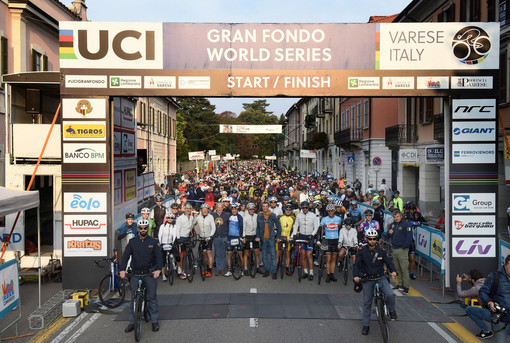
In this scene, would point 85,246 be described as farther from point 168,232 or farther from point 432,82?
point 432,82

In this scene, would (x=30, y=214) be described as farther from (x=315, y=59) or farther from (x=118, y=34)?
(x=315, y=59)

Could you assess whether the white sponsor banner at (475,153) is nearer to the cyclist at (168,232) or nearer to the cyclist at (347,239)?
the cyclist at (347,239)

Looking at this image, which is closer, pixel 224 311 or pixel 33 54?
pixel 224 311

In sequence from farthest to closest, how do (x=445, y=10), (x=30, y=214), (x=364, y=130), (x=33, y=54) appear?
1. (x=364, y=130)
2. (x=445, y=10)
3. (x=33, y=54)
4. (x=30, y=214)

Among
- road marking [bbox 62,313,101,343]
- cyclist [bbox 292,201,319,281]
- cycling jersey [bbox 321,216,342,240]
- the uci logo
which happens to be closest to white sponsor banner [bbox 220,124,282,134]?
cyclist [bbox 292,201,319,281]

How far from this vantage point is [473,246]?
1020 cm

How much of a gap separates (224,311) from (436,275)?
19.8 ft

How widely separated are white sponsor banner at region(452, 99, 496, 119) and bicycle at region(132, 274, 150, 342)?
23.8 ft

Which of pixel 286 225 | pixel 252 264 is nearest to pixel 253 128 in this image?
pixel 252 264

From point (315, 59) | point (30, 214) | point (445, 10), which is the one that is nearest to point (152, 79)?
point (315, 59)

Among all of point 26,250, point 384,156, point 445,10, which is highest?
point 445,10

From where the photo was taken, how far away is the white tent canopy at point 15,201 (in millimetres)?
7638

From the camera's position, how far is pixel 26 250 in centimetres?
1157

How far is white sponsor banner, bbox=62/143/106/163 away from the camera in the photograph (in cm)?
1024
